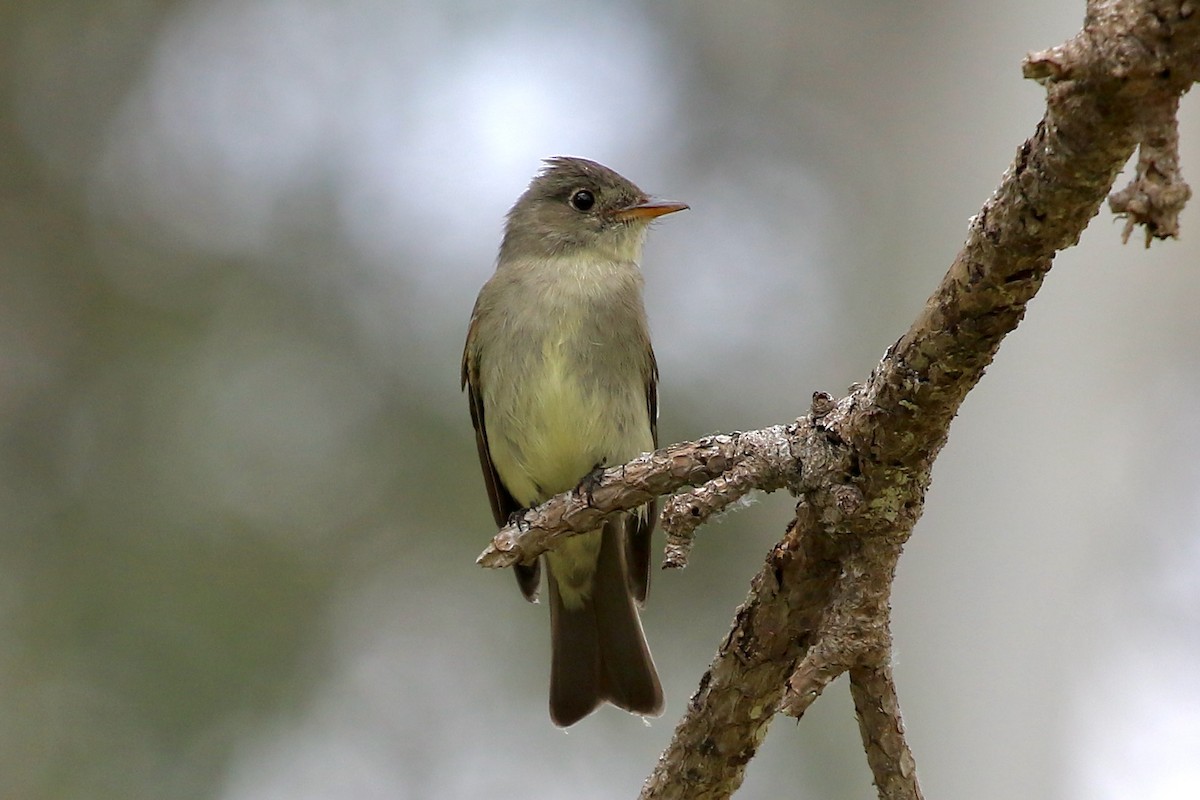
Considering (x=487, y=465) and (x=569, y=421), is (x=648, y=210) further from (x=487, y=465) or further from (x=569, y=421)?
(x=487, y=465)

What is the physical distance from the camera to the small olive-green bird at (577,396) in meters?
4.50

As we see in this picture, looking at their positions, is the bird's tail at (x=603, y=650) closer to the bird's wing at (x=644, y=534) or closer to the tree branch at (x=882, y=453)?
the bird's wing at (x=644, y=534)

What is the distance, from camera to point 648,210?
16.1ft

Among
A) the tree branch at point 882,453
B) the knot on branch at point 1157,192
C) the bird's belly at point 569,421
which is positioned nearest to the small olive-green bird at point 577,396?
the bird's belly at point 569,421

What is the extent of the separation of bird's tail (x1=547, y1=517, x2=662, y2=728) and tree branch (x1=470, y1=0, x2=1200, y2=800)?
171cm

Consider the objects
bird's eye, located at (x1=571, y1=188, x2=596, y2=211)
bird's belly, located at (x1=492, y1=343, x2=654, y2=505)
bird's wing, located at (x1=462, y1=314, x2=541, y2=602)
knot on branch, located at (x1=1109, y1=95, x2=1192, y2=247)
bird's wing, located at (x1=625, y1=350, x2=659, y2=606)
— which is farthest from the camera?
bird's eye, located at (x1=571, y1=188, x2=596, y2=211)

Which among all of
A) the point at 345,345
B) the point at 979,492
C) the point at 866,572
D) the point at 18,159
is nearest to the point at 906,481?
the point at 866,572

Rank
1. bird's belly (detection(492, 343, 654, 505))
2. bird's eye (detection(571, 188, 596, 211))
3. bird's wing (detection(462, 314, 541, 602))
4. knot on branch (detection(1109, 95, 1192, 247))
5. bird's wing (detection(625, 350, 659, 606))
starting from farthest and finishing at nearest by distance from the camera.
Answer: bird's eye (detection(571, 188, 596, 211)) → bird's wing (detection(462, 314, 541, 602)) → bird's wing (detection(625, 350, 659, 606)) → bird's belly (detection(492, 343, 654, 505)) → knot on branch (detection(1109, 95, 1192, 247))

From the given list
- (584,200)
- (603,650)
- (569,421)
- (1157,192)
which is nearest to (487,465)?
(569,421)

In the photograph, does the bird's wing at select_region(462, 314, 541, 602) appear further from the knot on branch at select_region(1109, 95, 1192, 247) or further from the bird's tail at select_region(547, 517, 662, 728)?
the knot on branch at select_region(1109, 95, 1192, 247)

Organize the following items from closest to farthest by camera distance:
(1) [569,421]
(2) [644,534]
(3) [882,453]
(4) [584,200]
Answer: (3) [882,453]
(1) [569,421]
(2) [644,534]
(4) [584,200]

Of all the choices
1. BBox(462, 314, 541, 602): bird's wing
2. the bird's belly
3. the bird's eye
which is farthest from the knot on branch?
the bird's eye

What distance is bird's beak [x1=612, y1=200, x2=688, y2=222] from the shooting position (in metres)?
4.83

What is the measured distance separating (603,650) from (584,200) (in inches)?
63.9
